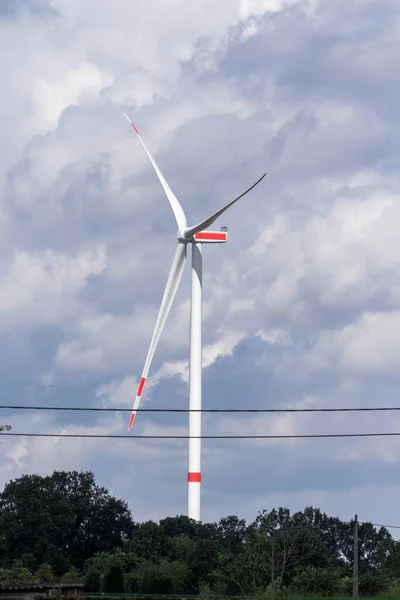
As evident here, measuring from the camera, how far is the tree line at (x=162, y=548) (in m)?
99.9

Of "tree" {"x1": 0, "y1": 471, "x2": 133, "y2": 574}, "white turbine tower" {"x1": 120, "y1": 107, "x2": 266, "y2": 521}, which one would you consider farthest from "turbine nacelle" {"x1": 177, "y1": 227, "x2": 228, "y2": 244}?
"tree" {"x1": 0, "y1": 471, "x2": 133, "y2": 574}

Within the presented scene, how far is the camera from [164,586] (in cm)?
10062

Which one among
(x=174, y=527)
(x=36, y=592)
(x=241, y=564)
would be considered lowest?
(x=36, y=592)

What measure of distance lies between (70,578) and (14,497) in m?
32.8

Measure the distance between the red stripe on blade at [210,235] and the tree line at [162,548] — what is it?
1036 inches

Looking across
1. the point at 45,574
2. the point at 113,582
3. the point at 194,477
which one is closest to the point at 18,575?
the point at 45,574

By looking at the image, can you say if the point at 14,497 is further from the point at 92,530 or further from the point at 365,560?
the point at 365,560

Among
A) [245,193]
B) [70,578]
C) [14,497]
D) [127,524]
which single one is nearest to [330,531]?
[127,524]

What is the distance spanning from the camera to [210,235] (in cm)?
10650

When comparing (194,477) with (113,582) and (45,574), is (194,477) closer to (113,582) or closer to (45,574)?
(113,582)

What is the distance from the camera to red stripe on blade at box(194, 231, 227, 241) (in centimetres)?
10498

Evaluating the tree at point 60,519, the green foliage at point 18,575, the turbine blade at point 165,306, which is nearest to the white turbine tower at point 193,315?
the turbine blade at point 165,306

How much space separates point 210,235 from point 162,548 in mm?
38364

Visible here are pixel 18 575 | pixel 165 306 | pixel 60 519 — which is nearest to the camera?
pixel 165 306
